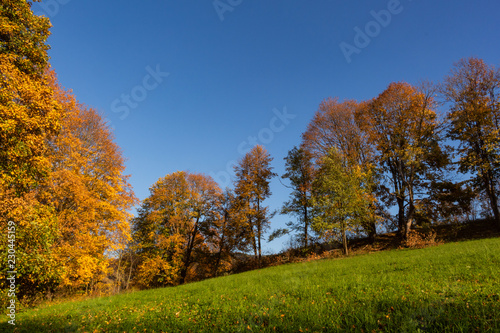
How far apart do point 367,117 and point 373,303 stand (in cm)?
2615

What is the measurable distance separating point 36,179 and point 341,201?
71.9ft

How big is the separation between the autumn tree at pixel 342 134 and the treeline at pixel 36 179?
73.2 ft

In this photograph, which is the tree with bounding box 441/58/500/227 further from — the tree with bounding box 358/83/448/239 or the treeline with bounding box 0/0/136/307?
the treeline with bounding box 0/0/136/307

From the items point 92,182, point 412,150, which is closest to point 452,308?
point 92,182

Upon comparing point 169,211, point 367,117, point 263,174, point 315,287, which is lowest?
point 315,287

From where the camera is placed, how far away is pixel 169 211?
2856 centimetres

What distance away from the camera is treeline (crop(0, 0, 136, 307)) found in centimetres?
959

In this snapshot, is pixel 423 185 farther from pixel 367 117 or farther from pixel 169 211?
pixel 169 211

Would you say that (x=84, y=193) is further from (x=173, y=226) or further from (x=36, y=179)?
(x=173, y=226)

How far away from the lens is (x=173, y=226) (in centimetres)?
2830

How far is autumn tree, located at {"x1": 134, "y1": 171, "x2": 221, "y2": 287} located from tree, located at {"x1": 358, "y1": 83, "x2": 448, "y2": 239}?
67.5ft

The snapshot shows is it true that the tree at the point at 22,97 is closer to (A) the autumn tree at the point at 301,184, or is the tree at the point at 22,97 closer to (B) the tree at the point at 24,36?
(B) the tree at the point at 24,36

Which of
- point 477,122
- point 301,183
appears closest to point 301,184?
point 301,183

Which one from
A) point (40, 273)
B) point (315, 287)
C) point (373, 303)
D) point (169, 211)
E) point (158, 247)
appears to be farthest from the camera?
point (169, 211)
